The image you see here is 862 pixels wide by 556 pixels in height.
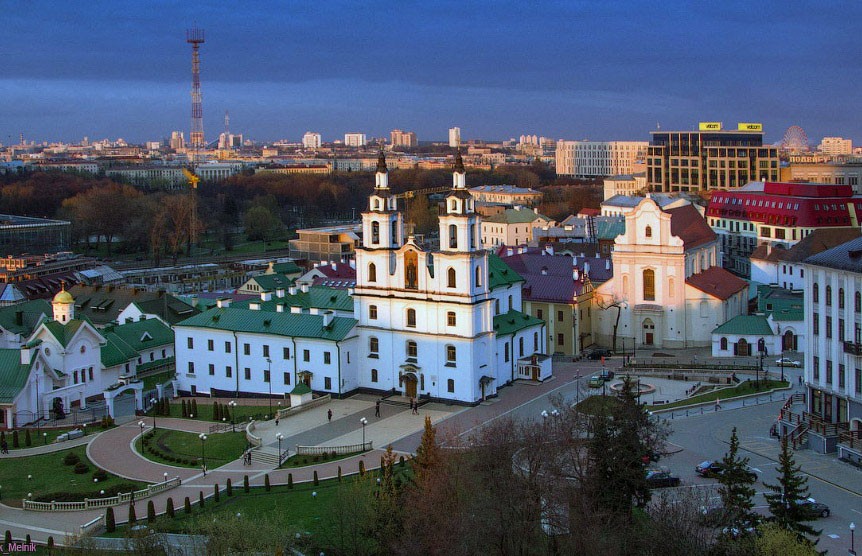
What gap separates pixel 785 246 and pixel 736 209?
8.93 meters

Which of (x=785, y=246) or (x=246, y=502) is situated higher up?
(x=785, y=246)

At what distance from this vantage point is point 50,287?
80.7m

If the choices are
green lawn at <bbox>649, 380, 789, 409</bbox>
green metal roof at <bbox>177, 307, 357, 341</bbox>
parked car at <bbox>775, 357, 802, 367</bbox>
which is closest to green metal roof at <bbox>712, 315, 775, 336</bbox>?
parked car at <bbox>775, 357, 802, 367</bbox>

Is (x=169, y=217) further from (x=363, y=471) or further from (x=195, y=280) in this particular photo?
(x=363, y=471)

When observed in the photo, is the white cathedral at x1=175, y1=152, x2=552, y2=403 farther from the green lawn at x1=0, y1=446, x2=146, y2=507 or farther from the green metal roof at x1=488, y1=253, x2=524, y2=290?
the green lawn at x1=0, y1=446, x2=146, y2=507

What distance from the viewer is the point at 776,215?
270 ft

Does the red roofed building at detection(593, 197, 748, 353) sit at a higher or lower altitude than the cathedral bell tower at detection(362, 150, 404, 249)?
lower

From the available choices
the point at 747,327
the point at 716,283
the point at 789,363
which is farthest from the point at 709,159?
the point at 789,363

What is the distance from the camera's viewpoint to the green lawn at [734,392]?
4992 cm

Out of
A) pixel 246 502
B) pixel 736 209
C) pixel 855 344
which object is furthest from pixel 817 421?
pixel 736 209

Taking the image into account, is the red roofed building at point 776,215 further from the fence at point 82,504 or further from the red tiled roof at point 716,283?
the fence at point 82,504

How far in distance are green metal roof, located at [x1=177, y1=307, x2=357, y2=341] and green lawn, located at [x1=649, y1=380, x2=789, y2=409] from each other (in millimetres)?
15541

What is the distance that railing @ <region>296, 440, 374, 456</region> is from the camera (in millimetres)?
44375

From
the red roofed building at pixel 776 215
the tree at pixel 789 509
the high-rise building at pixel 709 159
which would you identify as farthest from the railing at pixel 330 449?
the high-rise building at pixel 709 159
